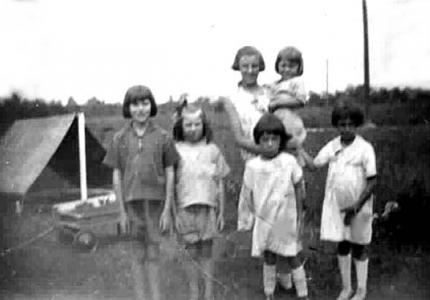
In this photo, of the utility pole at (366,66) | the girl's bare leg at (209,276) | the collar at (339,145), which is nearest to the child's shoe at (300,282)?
the girl's bare leg at (209,276)

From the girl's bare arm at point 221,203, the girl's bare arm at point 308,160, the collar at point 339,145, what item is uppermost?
the collar at point 339,145

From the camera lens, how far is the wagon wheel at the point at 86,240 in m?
1.51

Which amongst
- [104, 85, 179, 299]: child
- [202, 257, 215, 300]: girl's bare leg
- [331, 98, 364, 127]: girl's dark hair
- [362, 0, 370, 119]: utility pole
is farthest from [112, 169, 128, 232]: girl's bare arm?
[362, 0, 370, 119]: utility pole

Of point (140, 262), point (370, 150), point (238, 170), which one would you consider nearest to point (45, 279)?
point (140, 262)

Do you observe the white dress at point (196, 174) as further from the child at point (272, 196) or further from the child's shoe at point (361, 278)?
the child's shoe at point (361, 278)

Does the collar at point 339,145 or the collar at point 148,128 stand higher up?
the collar at point 148,128

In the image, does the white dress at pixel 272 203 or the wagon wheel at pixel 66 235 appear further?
the wagon wheel at pixel 66 235

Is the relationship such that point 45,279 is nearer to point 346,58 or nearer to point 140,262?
point 140,262

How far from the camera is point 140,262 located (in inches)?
57.8

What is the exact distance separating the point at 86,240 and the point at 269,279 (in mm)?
514

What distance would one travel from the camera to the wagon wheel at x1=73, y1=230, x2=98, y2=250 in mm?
1510

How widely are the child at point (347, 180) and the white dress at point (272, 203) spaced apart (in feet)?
0.29

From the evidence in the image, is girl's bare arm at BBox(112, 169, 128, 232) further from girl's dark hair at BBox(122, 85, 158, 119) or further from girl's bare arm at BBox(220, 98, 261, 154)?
girl's bare arm at BBox(220, 98, 261, 154)

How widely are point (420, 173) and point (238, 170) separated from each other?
0.51 metres
